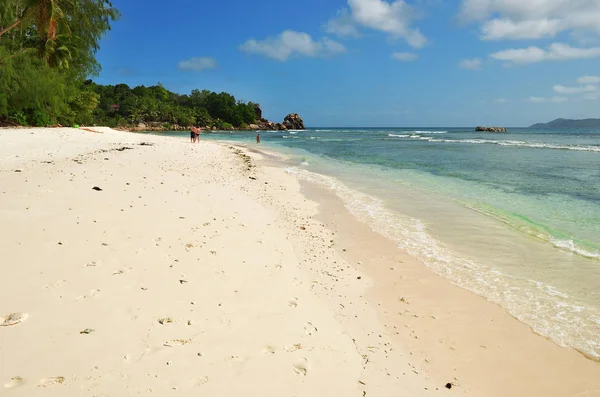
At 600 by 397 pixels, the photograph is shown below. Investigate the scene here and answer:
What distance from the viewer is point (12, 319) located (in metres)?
3.07

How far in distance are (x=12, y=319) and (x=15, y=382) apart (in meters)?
0.92

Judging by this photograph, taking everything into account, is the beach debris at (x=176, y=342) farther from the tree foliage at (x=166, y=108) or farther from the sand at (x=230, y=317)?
the tree foliage at (x=166, y=108)

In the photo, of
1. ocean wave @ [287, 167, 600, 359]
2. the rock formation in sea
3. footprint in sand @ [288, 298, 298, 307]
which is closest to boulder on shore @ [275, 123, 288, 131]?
the rock formation in sea

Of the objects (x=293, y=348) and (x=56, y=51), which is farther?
(x=56, y=51)

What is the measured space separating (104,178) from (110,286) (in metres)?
7.09

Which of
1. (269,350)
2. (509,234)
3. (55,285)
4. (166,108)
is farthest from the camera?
(166,108)

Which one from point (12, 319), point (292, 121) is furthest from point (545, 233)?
point (292, 121)

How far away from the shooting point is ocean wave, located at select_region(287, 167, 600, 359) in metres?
4.11

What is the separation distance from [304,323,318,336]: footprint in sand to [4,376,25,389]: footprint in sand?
231 cm

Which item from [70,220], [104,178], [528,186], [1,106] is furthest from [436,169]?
[1,106]

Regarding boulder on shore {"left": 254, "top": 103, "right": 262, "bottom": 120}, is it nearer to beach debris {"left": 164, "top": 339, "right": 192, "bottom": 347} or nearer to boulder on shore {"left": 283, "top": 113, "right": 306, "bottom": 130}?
boulder on shore {"left": 283, "top": 113, "right": 306, "bottom": 130}

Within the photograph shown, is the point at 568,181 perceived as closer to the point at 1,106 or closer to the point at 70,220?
the point at 70,220

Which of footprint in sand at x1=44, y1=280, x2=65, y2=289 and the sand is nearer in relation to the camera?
the sand

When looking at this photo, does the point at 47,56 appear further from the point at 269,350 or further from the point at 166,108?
the point at 166,108
